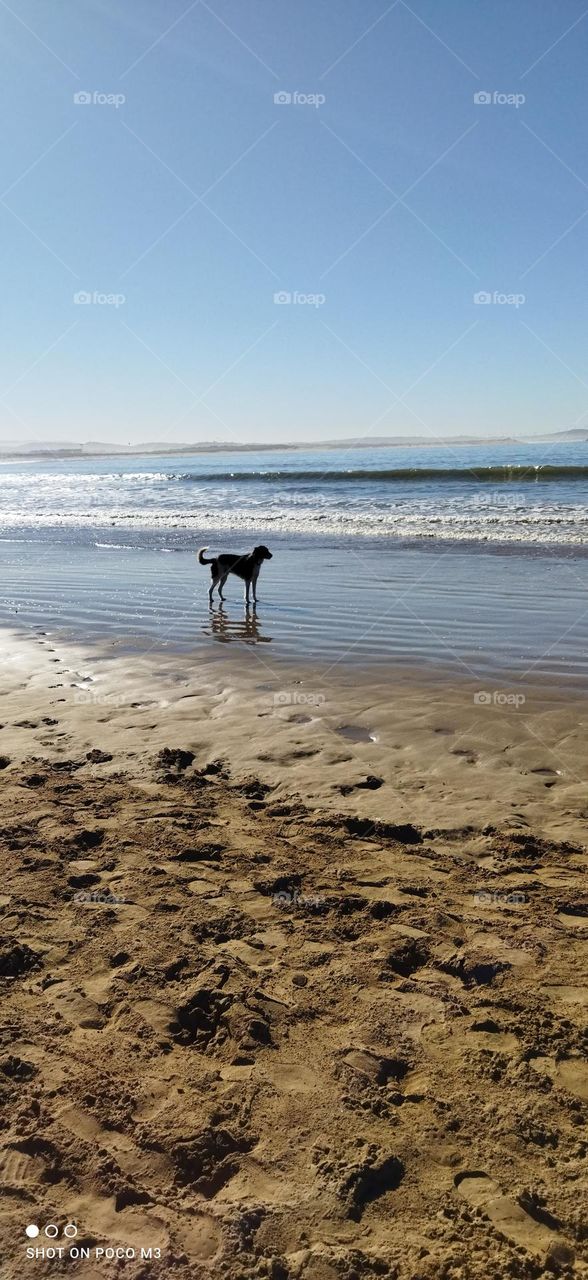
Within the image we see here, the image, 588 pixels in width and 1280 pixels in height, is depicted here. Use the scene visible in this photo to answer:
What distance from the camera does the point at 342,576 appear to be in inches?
547

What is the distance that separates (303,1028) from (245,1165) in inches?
24.7

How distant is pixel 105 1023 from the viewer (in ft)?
9.89

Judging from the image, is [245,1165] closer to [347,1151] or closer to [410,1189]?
[347,1151]

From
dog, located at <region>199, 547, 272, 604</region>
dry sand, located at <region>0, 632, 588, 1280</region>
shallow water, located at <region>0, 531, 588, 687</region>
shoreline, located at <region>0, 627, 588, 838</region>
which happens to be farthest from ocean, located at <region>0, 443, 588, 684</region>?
dry sand, located at <region>0, 632, 588, 1280</region>

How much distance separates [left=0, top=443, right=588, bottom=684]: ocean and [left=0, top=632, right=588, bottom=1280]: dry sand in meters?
3.26

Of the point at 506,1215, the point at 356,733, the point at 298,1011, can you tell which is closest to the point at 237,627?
the point at 356,733

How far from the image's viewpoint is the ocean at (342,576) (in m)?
9.22

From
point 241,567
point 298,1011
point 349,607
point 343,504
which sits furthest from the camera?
point 343,504

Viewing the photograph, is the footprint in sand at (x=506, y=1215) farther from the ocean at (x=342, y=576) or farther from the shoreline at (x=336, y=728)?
the ocean at (x=342, y=576)

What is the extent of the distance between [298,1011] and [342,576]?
11.1m

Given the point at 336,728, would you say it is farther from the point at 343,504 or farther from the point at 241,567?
the point at 343,504

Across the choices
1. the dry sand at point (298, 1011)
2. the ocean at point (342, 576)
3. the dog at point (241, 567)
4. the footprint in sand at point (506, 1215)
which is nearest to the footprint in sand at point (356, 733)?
the dry sand at point (298, 1011)

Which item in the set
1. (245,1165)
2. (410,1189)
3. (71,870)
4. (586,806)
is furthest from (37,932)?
(586,806)

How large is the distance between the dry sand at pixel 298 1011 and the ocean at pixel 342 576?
326 cm
